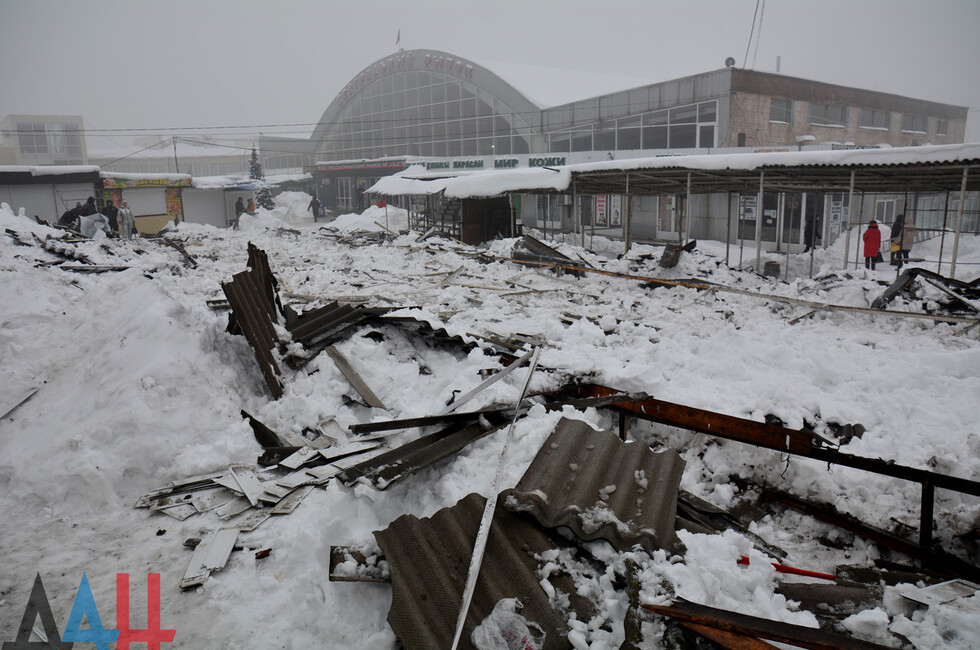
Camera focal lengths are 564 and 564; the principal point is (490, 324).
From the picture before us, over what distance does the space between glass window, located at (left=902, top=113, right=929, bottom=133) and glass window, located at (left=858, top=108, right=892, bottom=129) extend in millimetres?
2409

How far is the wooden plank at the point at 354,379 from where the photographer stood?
250 inches

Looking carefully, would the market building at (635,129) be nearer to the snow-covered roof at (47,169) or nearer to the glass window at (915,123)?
the glass window at (915,123)

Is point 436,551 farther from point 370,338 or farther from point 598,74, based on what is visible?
point 598,74

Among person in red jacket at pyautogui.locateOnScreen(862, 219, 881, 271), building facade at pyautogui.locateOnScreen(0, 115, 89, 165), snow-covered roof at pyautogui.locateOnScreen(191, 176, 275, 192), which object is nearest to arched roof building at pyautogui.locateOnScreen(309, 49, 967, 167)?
person in red jacket at pyautogui.locateOnScreen(862, 219, 881, 271)

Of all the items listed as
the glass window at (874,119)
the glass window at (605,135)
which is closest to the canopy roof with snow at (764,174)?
the glass window at (605,135)

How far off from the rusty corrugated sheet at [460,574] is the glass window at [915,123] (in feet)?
151

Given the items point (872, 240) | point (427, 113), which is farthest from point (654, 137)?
point (427, 113)

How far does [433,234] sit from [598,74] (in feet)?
117

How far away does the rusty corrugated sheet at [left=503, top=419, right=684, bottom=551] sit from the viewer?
3.24m

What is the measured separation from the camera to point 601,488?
363 centimetres

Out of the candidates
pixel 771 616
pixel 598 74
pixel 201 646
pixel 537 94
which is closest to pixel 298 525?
pixel 201 646

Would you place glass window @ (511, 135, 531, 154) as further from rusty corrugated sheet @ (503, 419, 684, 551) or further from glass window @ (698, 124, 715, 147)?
rusty corrugated sheet @ (503, 419, 684, 551)

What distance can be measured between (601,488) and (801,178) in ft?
48.0

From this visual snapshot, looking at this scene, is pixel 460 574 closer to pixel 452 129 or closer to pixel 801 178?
pixel 801 178
